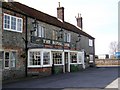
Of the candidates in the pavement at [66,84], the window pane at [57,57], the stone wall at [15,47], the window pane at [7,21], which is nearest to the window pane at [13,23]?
the stone wall at [15,47]

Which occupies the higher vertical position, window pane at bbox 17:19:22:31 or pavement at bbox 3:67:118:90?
window pane at bbox 17:19:22:31

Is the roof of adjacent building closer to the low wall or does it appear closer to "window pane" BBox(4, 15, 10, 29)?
"window pane" BBox(4, 15, 10, 29)

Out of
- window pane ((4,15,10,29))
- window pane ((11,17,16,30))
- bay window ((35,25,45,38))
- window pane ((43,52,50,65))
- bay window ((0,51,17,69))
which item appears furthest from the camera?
bay window ((35,25,45,38))

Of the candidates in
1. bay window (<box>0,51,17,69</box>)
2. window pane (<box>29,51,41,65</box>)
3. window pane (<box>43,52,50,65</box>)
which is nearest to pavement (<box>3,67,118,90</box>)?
bay window (<box>0,51,17,69</box>)

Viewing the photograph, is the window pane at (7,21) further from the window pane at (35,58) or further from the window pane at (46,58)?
the window pane at (46,58)

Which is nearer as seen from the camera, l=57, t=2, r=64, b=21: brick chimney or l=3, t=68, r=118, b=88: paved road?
l=3, t=68, r=118, b=88: paved road

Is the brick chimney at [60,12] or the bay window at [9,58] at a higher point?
the brick chimney at [60,12]

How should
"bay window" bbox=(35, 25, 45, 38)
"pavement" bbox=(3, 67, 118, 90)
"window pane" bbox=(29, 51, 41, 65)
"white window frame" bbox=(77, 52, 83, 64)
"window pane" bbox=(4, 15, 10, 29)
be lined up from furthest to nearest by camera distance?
"white window frame" bbox=(77, 52, 83, 64)
"bay window" bbox=(35, 25, 45, 38)
"window pane" bbox=(29, 51, 41, 65)
"window pane" bbox=(4, 15, 10, 29)
"pavement" bbox=(3, 67, 118, 90)

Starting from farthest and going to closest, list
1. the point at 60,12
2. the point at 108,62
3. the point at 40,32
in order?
1. the point at 108,62
2. the point at 60,12
3. the point at 40,32

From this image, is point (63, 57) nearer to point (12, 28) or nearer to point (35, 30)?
point (35, 30)

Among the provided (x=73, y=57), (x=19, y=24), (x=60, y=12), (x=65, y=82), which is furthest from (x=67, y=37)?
(x=65, y=82)

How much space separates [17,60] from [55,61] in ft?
23.9

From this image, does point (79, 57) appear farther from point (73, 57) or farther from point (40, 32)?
point (40, 32)

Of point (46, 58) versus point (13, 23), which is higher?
point (13, 23)
